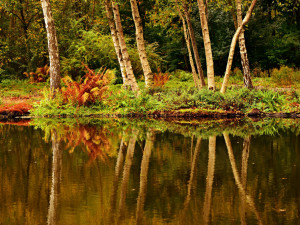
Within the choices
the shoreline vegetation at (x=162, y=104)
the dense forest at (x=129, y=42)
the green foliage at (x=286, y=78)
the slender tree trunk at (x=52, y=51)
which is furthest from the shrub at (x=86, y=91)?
the green foliage at (x=286, y=78)

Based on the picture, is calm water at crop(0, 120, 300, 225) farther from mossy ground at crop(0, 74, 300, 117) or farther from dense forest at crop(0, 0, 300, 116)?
dense forest at crop(0, 0, 300, 116)

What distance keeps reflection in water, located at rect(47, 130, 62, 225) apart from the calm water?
0.05 feet

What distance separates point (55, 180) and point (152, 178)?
1556mm

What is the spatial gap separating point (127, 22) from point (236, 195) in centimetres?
3344

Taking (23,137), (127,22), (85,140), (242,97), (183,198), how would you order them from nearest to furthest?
(183,198) → (85,140) → (23,137) → (242,97) → (127,22)

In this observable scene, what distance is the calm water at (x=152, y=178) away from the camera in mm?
5398

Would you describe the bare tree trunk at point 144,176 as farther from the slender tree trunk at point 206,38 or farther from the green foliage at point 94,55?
the green foliage at point 94,55

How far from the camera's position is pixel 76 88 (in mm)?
19922

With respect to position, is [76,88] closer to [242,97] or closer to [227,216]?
[242,97]

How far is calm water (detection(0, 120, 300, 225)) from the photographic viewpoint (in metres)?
5.40

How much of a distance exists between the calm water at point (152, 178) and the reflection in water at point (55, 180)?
0.05 ft

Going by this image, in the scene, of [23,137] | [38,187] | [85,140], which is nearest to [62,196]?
[38,187]

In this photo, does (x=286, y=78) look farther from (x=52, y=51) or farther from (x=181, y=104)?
(x=52, y=51)

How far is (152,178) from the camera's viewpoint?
7273 mm
